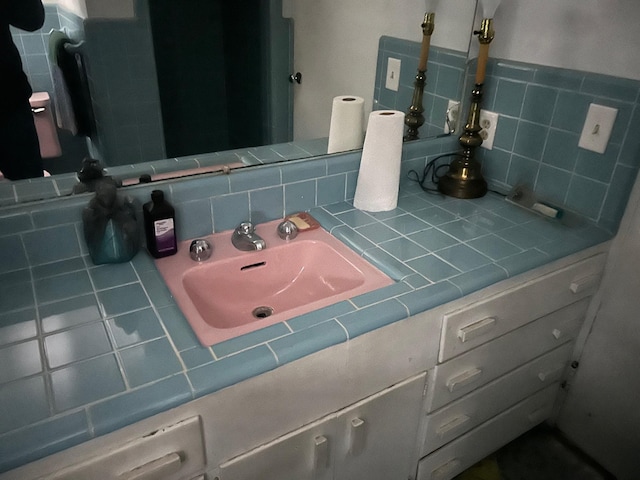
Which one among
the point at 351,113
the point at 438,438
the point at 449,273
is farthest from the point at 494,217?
the point at 438,438

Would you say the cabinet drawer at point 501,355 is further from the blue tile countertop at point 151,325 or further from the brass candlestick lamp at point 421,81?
the brass candlestick lamp at point 421,81

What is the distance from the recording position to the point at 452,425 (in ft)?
4.07

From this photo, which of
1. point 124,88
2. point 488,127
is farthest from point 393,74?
point 124,88

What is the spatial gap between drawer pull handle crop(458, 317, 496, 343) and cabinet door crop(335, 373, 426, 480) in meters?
0.13

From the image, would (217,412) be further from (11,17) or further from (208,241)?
(11,17)

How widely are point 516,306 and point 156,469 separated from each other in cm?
85

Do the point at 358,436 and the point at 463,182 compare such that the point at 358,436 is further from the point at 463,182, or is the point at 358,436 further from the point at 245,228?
the point at 463,182

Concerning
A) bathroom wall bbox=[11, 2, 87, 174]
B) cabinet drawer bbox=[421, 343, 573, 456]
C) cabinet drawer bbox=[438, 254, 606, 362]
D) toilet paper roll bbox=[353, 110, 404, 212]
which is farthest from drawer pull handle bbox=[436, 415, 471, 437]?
bathroom wall bbox=[11, 2, 87, 174]

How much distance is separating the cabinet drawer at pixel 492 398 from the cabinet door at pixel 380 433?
73 millimetres

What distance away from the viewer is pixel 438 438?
1.23 meters

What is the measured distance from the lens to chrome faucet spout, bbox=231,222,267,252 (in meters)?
1.13

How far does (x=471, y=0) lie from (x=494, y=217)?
632mm

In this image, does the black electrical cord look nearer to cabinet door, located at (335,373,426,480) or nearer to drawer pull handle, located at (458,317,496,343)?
drawer pull handle, located at (458,317,496,343)

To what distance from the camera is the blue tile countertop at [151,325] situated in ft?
2.25
